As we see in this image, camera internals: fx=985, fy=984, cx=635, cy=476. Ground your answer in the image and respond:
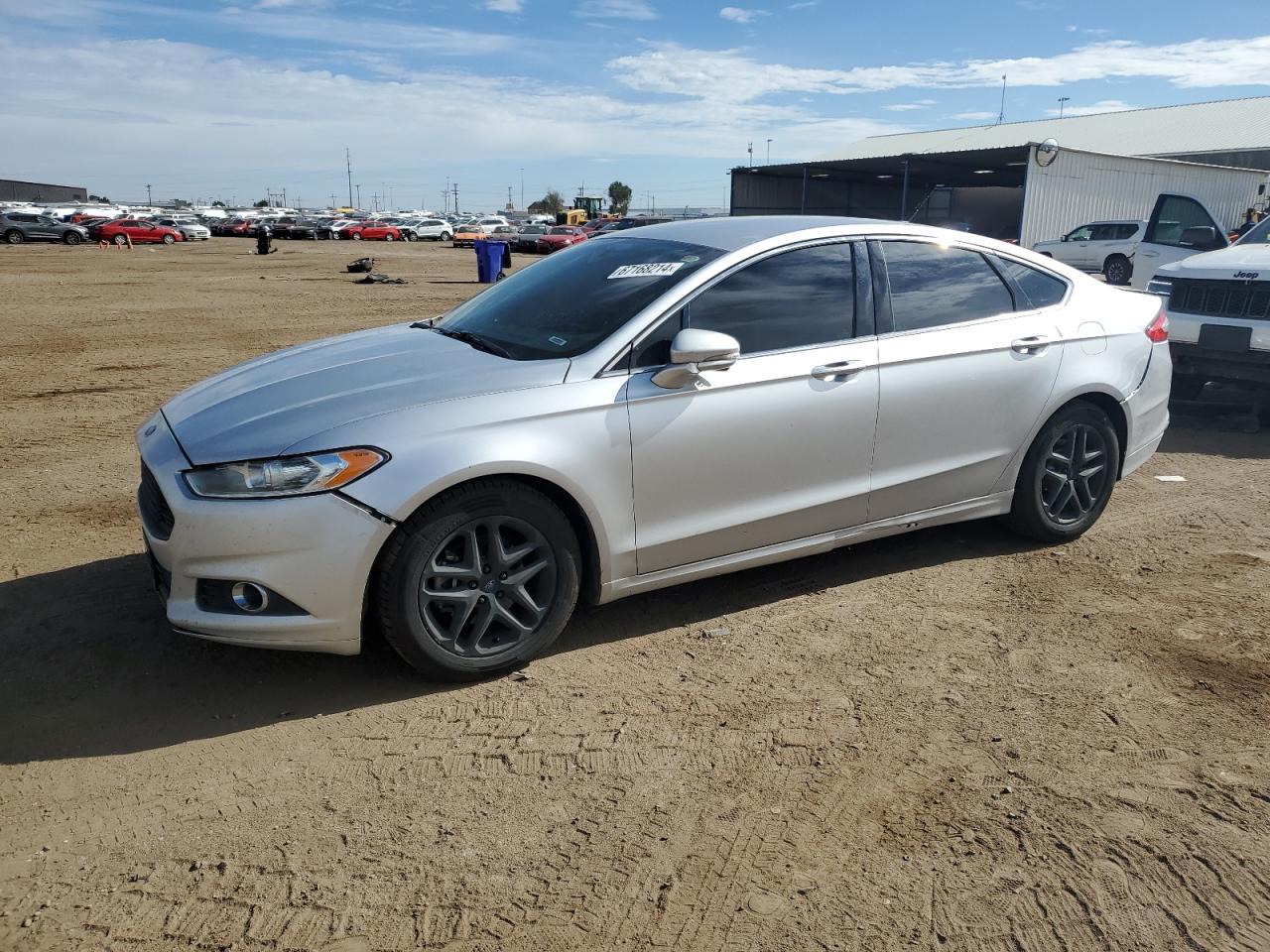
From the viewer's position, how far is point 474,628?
146 inches

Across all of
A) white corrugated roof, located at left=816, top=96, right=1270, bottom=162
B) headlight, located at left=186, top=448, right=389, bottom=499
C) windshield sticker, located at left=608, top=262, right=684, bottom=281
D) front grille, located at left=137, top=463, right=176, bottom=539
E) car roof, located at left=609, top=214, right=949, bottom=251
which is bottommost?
front grille, located at left=137, top=463, right=176, bottom=539

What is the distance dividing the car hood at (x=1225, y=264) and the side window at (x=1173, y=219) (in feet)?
10.5

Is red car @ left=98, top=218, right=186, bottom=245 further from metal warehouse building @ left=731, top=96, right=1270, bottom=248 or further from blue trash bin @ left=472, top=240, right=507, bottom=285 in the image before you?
metal warehouse building @ left=731, top=96, right=1270, bottom=248

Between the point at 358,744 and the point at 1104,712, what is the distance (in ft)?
8.76

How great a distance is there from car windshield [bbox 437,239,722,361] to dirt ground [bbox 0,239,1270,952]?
1.28m

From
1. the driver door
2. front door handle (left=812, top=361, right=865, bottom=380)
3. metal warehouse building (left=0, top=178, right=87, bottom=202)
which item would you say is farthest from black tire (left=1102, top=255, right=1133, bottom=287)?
metal warehouse building (left=0, top=178, right=87, bottom=202)

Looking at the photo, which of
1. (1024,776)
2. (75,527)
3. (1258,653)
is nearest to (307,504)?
(1024,776)

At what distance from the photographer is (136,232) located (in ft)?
158

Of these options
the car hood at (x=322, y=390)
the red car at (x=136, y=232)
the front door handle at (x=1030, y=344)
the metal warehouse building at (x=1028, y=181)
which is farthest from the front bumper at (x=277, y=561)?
the red car at (x=136, y=232)

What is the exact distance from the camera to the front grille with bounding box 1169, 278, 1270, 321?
7.86m

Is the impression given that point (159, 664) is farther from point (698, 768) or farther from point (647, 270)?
point (647, 270)

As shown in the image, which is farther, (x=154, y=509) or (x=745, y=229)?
(x=745, y=229)

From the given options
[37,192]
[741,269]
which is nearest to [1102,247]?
[741,269]

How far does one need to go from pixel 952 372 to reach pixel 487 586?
244 cm
